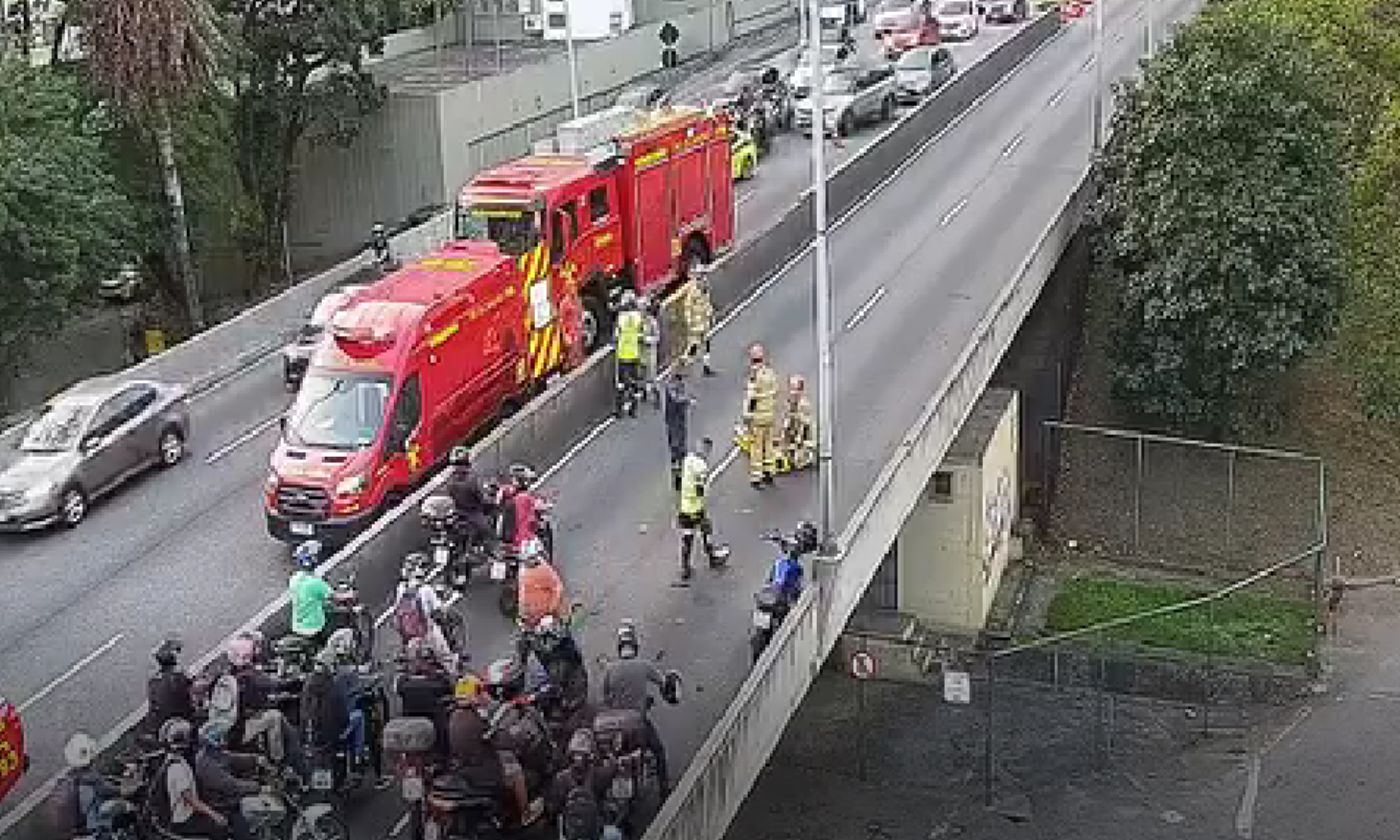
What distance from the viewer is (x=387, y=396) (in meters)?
23.0

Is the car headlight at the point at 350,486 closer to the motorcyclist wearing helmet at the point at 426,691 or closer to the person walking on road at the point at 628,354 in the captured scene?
the person walking on road at the point at 628,354

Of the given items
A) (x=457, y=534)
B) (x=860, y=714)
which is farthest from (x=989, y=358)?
(x=457, y=534)

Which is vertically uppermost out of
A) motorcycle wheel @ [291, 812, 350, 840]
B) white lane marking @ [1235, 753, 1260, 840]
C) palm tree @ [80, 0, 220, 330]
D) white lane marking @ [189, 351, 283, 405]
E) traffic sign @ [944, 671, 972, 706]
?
palm tree @ [80, 0, 220, 330]

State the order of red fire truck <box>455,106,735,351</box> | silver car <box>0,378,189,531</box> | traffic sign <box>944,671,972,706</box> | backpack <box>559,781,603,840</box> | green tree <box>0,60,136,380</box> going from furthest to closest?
green tree <box>0,60,136,380</box>
red fire truck <box>455,106,735,351</box>
traffic sign <box>944,671,972,706</box>
silver car <box>0,378,189,531</box>
backpack <box>559,781,603,840</box>

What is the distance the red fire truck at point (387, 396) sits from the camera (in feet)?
74.0

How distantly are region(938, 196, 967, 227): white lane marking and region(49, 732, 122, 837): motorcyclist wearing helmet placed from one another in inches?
1034

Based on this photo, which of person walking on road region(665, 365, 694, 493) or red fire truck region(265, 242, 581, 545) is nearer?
red fire truck region(265, 242, 581, 545)

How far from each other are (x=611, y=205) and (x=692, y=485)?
9433mm

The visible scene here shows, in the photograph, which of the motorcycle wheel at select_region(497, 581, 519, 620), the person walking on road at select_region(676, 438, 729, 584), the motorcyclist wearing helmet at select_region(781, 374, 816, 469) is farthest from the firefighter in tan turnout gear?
the motorcycle wheel at select_region(497, 581, 519, 620)

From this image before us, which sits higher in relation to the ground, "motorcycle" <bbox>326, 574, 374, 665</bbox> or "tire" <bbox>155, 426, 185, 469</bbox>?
"motorcycle" <bbox>326, 574, 374, 665</bbox>

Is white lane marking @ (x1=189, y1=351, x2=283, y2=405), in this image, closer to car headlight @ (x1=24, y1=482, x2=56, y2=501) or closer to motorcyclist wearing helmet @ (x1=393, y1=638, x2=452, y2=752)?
car headlight @ (x1=24, y1=482, x2=56, y2=501)

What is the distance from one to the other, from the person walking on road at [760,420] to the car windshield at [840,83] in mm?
24380

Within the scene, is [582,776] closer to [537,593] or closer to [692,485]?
[537,593]

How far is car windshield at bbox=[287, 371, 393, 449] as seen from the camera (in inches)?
901
